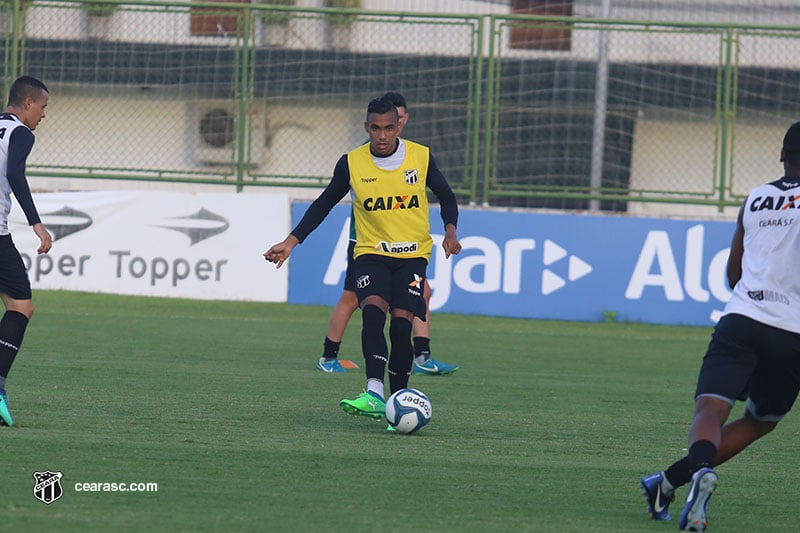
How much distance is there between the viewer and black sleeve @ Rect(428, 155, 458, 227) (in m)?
8.64

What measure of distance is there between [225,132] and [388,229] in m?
10.6

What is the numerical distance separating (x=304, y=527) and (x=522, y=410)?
4.22m

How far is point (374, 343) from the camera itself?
27.1ft

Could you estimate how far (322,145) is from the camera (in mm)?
19141

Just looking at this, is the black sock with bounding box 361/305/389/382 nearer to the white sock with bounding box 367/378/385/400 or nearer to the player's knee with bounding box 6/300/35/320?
the white sock with bounding box 367/378/385/400

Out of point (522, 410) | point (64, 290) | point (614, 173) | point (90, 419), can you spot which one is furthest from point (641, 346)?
point (90, 419)

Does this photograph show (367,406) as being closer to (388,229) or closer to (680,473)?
(388,229)

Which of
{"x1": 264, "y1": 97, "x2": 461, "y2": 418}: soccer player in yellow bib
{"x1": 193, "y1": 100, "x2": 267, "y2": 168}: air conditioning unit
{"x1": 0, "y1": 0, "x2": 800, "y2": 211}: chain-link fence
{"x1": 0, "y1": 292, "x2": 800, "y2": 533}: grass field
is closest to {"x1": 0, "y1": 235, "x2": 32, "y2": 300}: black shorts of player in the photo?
{"x1": 0, "y1": 292, "x2": 800, "y2": 533}: grass field

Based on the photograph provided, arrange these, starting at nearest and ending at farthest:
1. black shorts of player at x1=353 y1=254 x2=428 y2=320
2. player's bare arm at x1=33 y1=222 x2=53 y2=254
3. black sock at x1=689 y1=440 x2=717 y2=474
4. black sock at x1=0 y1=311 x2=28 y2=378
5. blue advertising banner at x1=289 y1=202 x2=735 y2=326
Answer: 1. black sock at x1=689 y1=440 x2=717 y2=474
2. player's bare arm at x1=33 y1=222 x2=53 y2=254
3. black sock at x1=0 y1=311 x2=28 y2=378
4. black shorts of player at x1=353 y1=254 x2=428 y2=320
5. blue advertising banner at x1=289 y1=202 x2=735 y2=326

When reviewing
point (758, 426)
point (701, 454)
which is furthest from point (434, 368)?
point (701, 454)

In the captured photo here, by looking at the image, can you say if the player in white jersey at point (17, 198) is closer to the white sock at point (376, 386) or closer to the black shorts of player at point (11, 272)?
the black shorts of player at point (11, 272)

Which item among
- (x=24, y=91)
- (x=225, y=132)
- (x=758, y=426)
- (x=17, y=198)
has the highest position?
(x=24, y=91)

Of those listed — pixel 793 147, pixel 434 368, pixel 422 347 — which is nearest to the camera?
pixel 793 147

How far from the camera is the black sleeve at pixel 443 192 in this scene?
864cm
